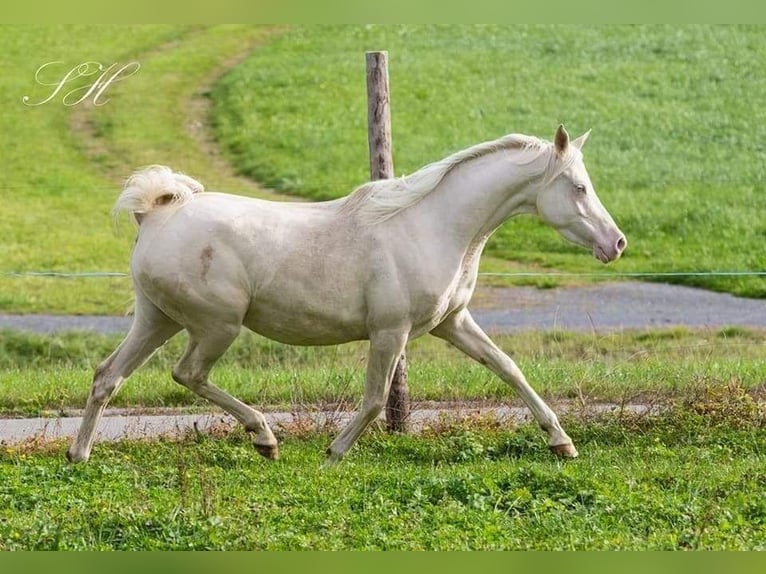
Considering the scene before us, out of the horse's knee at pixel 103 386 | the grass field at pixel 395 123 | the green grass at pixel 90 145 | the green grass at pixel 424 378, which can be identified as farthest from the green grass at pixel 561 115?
the horse's knee at pixel 103 386

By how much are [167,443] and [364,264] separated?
1923mm

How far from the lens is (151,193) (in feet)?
27.6

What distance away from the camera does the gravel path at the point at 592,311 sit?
1545 cm

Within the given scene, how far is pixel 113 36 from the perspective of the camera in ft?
83.5

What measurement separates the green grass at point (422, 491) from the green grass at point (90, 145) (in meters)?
Answer: 8.44

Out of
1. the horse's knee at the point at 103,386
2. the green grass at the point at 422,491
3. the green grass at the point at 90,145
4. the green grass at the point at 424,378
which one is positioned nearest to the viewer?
the green grass at the point at 422,491

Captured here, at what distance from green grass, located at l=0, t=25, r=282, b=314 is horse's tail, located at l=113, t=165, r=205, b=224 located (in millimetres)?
8348

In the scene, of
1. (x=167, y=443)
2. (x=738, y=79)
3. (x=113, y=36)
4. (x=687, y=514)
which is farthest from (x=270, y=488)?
(x=113, y=36)

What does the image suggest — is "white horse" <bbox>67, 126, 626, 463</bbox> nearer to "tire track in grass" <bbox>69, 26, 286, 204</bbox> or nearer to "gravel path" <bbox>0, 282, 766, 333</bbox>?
"gravel path" <bbox>0, 282, 766, 333</bbox>

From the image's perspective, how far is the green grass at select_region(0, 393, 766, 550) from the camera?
6.82 metres

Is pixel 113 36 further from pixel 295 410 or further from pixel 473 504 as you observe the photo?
pixel 473 504

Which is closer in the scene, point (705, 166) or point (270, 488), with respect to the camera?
point (270, 488)

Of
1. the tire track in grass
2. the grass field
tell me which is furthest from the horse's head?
the tire track in grass

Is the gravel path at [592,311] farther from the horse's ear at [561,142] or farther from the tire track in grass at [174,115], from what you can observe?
the horse's ear at [561,142]
